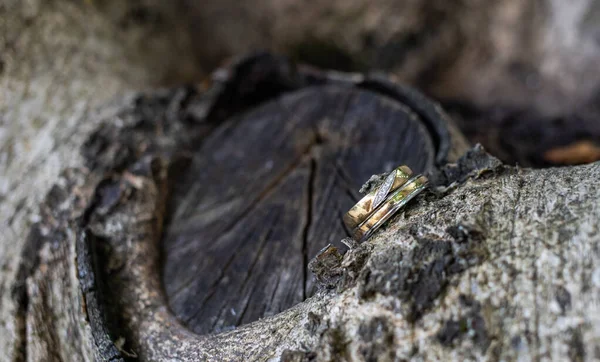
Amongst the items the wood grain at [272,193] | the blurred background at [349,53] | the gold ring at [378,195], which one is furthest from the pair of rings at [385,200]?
the blurred background at [349,53]

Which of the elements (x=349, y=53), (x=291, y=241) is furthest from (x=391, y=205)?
(x=349, y=53)

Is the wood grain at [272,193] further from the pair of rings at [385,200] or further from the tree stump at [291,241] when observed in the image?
the pair of rings at [385,200]

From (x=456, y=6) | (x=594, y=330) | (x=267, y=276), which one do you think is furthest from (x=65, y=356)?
(x=456, y=6)

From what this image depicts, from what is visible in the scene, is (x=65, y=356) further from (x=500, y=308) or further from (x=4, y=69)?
(x=500, y=308)

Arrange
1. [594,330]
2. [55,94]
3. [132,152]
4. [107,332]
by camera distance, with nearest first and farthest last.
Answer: [594,330], [107,332], [132,152], [55,94]

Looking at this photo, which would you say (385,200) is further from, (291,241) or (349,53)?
(349,53)

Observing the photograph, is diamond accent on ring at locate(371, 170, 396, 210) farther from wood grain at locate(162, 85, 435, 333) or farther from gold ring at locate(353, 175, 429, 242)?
wood grain at locate(162, 85, 435, 333)

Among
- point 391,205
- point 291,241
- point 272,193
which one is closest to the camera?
point 391,205
